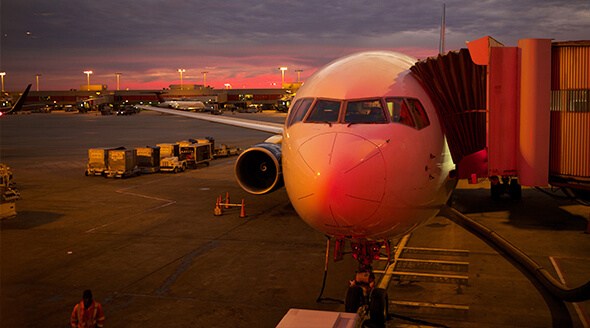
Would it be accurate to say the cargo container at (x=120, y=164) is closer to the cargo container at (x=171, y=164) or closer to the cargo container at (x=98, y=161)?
the cargo container at (x=98, y=161)

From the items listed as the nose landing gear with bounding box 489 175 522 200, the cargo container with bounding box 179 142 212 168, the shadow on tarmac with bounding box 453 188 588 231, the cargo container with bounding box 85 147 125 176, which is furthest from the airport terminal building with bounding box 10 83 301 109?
the nose landing gear with bounding box 489 175 522 200

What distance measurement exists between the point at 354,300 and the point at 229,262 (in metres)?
4.70

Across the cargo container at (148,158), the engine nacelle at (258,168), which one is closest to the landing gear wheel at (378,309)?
the engine nacelle at (258,168)

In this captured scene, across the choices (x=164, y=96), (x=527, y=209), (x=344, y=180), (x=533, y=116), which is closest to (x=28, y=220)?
(x=344, y=180)

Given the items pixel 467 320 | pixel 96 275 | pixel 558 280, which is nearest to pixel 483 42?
pixel 467 320

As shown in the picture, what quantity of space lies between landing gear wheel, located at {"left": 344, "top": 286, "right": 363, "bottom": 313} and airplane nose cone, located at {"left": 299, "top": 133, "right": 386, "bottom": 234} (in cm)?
199

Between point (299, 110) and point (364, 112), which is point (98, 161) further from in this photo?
point (364, 112)

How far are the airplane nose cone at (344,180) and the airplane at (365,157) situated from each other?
0.04 feet

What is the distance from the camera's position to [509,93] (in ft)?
25.1

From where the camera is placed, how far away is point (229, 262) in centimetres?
1230

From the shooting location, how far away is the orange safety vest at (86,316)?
8.08 meters

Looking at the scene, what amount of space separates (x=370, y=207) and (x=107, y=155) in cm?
2226

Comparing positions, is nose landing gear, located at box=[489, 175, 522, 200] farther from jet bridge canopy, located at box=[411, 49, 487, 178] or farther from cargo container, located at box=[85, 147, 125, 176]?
cargo container, located at box=[85, 147, 125, 176]

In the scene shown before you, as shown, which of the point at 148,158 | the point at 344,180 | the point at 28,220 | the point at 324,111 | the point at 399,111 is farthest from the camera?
the point at 148,158
